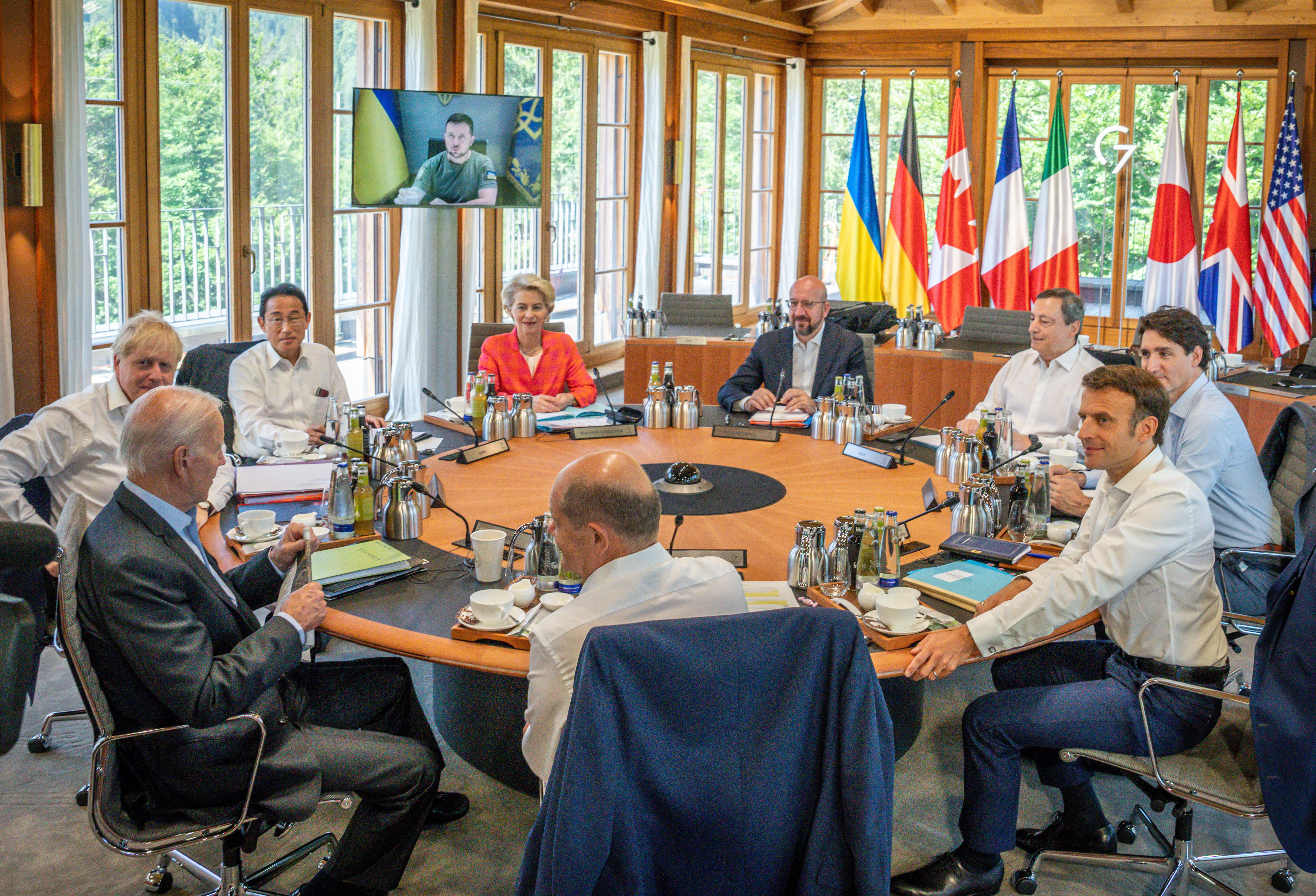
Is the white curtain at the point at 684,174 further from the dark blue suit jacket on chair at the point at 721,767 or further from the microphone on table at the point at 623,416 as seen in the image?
the dark blue suit jacket on chair at the point at 721,767

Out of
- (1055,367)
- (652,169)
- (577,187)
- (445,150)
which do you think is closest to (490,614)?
(1055,367)

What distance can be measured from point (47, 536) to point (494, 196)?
188 inches

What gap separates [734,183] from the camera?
9.80 metres

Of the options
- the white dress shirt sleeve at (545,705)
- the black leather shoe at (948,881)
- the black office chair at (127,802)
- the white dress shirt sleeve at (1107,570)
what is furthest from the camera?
the black leather shoe at (948,881)

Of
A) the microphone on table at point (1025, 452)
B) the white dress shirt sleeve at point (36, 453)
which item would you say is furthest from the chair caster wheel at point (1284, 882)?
the white dress shirt sleeve at point (36, 453)

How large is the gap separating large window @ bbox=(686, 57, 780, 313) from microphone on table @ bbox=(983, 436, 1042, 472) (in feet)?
→ 17.2

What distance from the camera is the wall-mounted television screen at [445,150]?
6434mm

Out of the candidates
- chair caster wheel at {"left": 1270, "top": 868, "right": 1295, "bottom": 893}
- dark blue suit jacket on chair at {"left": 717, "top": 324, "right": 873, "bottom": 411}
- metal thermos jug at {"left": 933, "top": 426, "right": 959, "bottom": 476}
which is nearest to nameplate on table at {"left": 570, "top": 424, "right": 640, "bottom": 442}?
dark blue suit jacket on chair at {"left": 717, "top": 324, "right": 873, "bottom": 411}

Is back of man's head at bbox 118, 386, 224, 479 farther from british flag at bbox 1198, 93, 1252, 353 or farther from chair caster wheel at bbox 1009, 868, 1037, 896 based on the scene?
british flag at bbox 1198, 93, 1252, 353

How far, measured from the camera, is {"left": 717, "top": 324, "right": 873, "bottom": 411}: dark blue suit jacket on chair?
5.30m

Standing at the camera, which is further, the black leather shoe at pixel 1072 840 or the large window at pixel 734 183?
the large window at pixel 734 183

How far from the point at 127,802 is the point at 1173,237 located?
27.7 ft

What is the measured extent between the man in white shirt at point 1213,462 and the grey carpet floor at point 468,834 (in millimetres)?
794

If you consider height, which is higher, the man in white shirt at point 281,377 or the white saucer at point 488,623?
the man in white shirt at point 281,377
